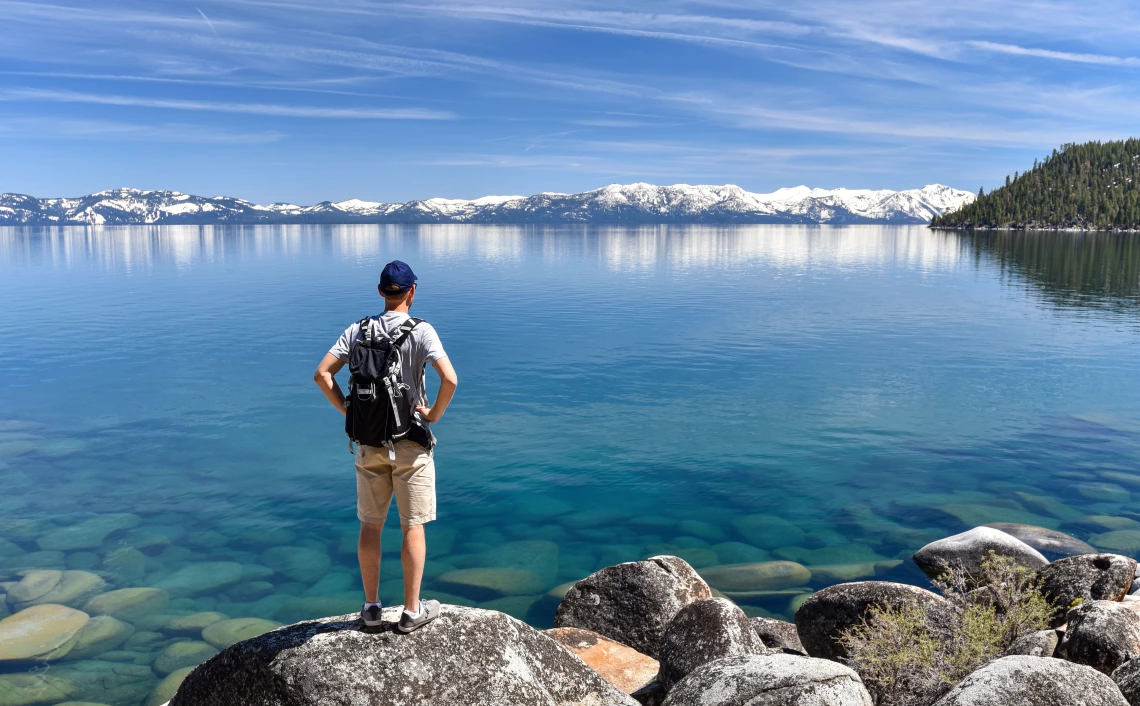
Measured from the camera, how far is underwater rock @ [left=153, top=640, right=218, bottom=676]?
15613 mm

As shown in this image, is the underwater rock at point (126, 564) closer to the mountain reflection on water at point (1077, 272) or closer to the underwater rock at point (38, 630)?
the underwater rock at point (38, 630)

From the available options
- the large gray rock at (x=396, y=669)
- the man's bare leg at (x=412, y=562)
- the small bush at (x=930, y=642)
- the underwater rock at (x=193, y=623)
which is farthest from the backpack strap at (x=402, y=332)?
the underwater rock at (x=193, y=623)

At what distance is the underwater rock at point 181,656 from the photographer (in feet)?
51.2

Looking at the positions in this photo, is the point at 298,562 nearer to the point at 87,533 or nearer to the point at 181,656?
the point at 181,656

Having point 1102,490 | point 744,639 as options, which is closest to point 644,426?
point 1102,490

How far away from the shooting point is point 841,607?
1239 centimetres

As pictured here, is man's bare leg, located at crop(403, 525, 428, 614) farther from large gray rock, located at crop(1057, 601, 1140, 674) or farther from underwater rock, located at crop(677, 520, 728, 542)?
underwater rock, located at crop(677, 520, 728, 542)

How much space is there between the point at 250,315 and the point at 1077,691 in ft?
214

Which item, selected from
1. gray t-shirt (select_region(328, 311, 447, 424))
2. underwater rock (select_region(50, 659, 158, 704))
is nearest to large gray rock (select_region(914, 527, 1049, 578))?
gray t-shirt (select_region(328, 311, 447, 424))

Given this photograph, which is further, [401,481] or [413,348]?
[401,481]

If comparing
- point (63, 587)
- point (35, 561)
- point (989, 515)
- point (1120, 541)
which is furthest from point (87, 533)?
point (1120, 541)

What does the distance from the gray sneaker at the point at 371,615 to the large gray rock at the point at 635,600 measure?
6541mm

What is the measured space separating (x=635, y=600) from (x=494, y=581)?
588 cm

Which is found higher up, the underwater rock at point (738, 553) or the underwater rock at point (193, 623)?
the underwater rock at point (738, 553)
